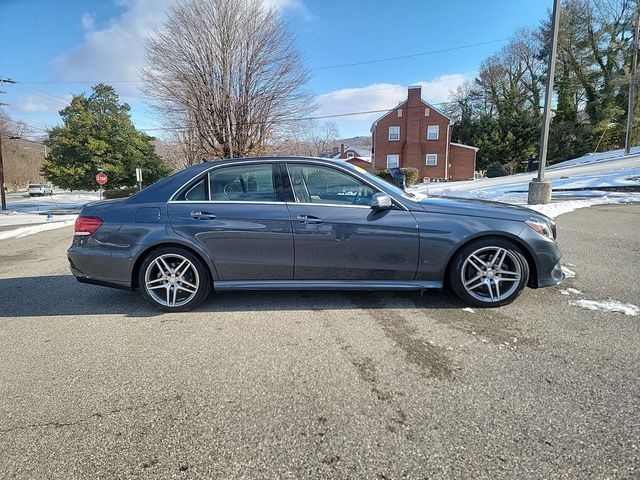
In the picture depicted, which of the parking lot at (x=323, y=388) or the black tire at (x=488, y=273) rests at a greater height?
the black tire at (x=488, y=273)

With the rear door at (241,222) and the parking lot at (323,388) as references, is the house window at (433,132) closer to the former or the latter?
the parking lot at (323,388)

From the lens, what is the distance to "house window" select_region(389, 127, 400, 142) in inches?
1523

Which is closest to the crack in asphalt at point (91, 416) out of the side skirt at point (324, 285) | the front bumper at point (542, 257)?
the side skirt at point (324, 285)

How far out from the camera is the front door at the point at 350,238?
3.58m

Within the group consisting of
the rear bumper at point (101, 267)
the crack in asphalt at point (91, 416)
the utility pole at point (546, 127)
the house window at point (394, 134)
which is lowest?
the crack in asphalt at point (91, 416)

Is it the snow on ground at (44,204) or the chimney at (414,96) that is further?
the chimney at (414,96)

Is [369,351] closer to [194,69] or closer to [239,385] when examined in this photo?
[239,385]

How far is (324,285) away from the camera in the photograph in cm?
372

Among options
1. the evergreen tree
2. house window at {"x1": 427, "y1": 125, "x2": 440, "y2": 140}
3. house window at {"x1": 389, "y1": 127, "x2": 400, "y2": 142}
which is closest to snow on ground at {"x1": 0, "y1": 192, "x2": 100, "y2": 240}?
the evergreen tree

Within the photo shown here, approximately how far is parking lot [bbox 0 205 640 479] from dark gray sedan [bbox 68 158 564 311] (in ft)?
1.01

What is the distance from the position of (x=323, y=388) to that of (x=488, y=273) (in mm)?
2144

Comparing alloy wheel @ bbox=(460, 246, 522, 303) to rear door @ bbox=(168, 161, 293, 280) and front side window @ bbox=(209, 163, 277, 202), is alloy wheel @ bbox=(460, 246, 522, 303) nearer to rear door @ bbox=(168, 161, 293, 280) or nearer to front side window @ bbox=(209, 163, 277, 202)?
rear door @ bbox=(168, 161, 293, 280)

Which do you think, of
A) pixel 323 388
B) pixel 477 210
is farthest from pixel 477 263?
pixel 323 388

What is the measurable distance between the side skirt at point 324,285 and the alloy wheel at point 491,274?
12.9 inches
